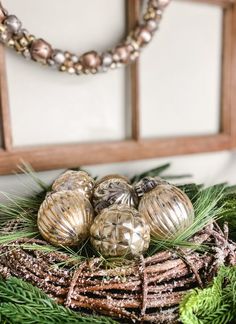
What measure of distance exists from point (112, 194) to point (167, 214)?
3.1 inches

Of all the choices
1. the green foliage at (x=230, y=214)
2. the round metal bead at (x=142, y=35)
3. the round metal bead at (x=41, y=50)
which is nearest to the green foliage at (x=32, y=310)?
the green foliage at (x=230, y=214)

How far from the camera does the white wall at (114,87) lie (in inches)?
26.2

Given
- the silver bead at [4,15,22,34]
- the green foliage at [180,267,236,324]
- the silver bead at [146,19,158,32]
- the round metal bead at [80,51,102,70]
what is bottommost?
the green foliage at [180,267,236,324]

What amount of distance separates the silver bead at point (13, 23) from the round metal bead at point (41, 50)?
0.03 metres

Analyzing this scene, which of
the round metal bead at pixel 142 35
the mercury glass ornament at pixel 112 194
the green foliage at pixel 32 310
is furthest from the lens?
the round metal bead at pixel 142 35

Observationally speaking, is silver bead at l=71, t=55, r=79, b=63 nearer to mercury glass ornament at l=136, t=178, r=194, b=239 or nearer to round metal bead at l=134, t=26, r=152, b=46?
round metal bead at l=134, t=26, r=152, b=46

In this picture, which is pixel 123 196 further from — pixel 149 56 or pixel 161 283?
pixel 149 56

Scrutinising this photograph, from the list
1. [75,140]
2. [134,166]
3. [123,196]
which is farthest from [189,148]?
[123,196]

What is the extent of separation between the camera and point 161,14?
710mm

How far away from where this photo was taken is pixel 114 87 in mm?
736

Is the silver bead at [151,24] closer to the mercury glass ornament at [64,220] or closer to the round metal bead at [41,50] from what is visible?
the round metal bead at [41,50]

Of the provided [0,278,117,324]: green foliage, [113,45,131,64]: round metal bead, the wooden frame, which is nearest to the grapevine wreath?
[0,278,117,324]: green foliage

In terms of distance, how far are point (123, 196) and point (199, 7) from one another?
0.50 m

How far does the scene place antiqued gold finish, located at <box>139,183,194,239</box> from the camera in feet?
1.53
